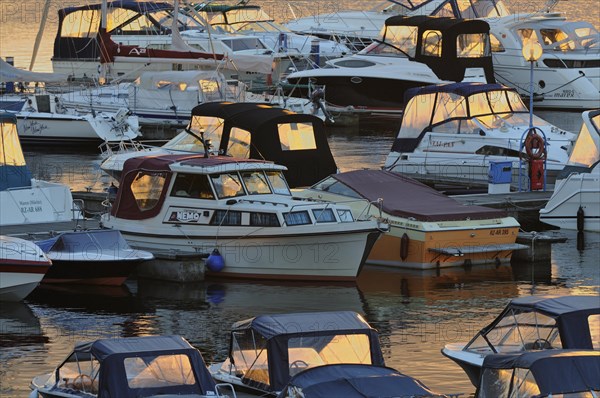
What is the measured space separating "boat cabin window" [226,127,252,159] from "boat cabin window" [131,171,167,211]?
16.7 ft

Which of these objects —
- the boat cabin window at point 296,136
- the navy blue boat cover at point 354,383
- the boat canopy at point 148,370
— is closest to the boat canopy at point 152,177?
the boat cabin window at point 296,136

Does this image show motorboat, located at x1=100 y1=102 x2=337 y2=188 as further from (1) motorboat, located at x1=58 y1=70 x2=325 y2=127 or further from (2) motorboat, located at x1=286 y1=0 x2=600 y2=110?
(2) motorboat, located at x1=286 y1=0 x2=600 y2=110

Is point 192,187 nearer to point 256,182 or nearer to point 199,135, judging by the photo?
point 256,182

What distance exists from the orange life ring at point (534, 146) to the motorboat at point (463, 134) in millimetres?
1765

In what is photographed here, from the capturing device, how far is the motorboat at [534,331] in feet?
71.8

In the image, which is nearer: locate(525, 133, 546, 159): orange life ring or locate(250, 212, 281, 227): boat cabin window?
locate(250, 212, 281, 227): boat cabin window

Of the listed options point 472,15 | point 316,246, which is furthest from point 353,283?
point 472,15

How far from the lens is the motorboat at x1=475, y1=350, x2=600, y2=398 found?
61.0 feet

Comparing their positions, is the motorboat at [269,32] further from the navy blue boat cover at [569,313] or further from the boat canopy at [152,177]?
the navy blue boat cover at [569,313]

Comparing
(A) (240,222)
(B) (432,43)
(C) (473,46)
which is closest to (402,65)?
(B) (432,43)

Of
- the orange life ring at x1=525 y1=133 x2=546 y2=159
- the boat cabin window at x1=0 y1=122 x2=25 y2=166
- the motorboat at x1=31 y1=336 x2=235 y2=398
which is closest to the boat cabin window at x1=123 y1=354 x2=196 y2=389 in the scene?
the motorboat at x1=31 y1=336 x2=235 y2=398

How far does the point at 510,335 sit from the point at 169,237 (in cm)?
1096

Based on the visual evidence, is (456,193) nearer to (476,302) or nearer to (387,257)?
(387,257)

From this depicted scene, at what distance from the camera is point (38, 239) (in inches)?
1224
